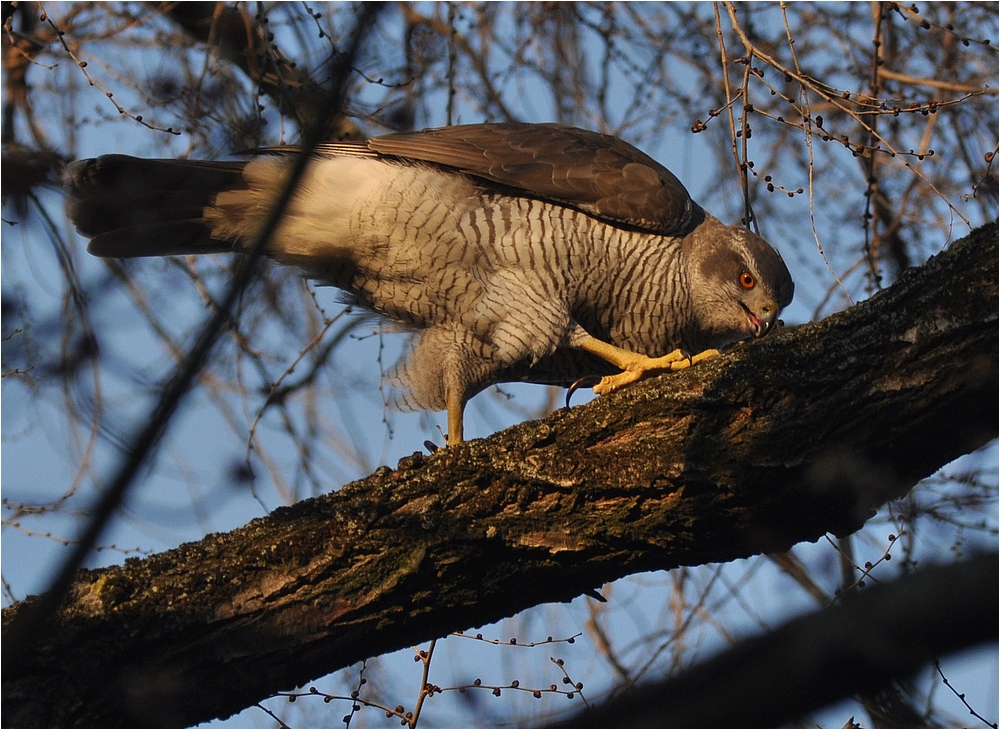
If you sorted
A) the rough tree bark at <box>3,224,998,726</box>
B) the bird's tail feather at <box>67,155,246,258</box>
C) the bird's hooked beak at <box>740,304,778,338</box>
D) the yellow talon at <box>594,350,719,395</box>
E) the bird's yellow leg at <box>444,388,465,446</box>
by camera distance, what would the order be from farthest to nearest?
the bird's hooked beak at <box>740,304,778,338</box>, the bird's yellow leg at <box>444,388,465,446</box>, the bird's tail feather at <box>67,155,246,258</box>, the yellow talon at <box>594,350,719,395</box>, the rough tree bark at <box>3,224,998,726</box>

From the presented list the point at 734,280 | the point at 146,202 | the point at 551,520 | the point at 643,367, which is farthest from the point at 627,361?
the point at 146,202

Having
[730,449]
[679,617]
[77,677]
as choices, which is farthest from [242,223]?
[679,617]

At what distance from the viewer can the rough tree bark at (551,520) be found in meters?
2.39

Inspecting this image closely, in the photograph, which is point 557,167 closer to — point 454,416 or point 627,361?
point 627,361

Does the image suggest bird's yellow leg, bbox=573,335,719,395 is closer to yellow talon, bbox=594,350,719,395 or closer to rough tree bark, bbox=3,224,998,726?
yellow talon, bbox=594,350,719,395

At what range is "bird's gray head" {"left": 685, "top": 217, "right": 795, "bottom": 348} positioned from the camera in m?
4.25

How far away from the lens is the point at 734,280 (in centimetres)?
425

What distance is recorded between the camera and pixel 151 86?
4.52m

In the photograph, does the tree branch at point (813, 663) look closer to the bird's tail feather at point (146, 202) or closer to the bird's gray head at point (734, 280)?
the bird's gray head at point (734, 280)

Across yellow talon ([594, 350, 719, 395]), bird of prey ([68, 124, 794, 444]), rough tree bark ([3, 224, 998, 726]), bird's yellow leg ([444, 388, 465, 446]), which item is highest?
bird of prey ([68, 124, 794, 444])

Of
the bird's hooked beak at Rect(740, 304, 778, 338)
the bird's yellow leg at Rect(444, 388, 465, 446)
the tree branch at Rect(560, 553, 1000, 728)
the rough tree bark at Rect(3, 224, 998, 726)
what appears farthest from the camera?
the bird's hooked beak at Rect(740, 304, 778, 338)

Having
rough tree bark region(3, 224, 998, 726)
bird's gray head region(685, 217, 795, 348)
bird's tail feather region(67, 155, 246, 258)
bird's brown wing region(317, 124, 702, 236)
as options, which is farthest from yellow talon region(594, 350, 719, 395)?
bird's tail feather region(67, 155, 246, 258)

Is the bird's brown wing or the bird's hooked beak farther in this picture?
the bird's hooked beak

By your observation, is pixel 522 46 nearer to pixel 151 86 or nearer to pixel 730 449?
pixel 151 86
